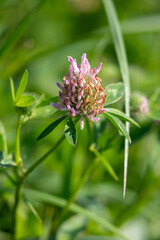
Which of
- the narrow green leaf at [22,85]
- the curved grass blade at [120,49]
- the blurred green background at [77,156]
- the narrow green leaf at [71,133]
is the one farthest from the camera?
the blurred green background at [77,156]

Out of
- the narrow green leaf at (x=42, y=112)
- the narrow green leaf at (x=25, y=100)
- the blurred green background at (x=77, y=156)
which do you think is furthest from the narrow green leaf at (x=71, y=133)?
the blurred green background at (x=77, y=156)

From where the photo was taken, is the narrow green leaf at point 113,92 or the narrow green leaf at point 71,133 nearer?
the narrow green leaf at point 71,133

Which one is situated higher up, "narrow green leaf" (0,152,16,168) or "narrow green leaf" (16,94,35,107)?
"narrow green leaf" (16,94,35,107)

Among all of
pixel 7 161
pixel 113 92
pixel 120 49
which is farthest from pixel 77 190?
pixel 120 49

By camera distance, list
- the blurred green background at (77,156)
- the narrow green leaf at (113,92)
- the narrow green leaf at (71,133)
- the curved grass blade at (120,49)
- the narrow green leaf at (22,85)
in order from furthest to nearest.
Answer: the blurred green background at (77,156) < the curved grass blade at (120,49) < the narrow green leaf at (113,92) < the narrow green leaf at (22,85) < the narrow green leaf at (71,133)

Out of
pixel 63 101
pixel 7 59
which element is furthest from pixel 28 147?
pixel 63 101

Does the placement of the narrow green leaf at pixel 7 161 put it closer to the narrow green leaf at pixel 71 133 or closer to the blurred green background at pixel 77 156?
the narrow green leaf at pixel 71 133

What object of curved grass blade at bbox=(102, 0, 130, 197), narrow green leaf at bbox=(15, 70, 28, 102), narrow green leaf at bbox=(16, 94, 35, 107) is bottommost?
narrow green leaf at bbox=(16, 94, 35, 107)

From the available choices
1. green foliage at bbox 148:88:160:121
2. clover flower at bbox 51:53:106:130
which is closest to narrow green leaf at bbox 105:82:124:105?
clover flower at bbox 51:53:106:130

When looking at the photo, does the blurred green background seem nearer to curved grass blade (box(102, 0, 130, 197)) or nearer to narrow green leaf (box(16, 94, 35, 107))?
curved grass blade (box(102, 0, 130, 197))
